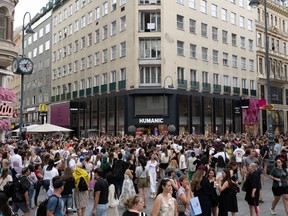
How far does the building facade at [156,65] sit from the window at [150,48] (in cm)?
11

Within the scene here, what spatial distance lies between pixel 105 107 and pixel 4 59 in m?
22.5

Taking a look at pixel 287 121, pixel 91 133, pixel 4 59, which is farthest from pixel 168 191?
pixel 287 121

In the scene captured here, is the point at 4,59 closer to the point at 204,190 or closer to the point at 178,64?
the point at 204,190

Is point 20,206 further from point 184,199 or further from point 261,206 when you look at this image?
point 261,206

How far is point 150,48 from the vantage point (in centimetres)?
4078

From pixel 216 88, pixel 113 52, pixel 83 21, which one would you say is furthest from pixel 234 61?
pixel 83 21

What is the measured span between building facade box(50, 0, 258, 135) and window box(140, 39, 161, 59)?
11cm

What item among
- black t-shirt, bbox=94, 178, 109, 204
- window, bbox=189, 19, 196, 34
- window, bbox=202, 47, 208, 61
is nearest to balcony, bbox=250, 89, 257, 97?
window, bbox=202, 47, 208, 61

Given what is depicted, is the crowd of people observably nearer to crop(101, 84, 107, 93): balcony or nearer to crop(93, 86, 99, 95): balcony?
crop(101, 84, 107, 93): balcony

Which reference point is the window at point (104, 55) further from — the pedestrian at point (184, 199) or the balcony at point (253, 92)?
the pedestrian at point (184, 199)

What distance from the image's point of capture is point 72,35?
179 feet

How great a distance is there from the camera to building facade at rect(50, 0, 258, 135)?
40.5 m

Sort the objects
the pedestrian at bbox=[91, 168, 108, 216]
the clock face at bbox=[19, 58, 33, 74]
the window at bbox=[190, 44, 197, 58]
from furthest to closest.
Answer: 1. the window at bbox=[190, 44, 197, 58]
2. the clock face at bbox=[19, 58, 33, 74]
3. the pedestrian at bbox=[91, 168, 108, 216]

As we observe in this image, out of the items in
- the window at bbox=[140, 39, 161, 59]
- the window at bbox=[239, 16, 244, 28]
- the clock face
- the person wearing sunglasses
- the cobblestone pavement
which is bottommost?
the cobblestone pavement
